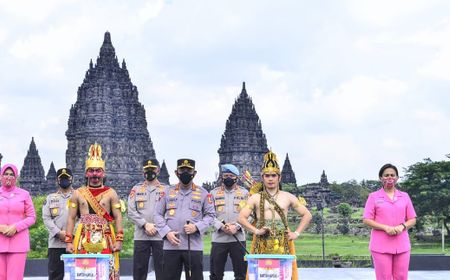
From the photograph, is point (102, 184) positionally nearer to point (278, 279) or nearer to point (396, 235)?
point (278, 279)

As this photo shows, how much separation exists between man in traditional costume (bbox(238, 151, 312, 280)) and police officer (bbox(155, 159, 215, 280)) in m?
0.86

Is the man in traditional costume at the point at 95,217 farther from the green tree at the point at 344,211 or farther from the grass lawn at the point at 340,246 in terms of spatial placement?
the green tree at the point at 344,211

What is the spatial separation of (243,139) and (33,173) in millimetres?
24467

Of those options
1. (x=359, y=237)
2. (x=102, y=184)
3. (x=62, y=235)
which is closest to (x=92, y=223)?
(x=102, y=184)

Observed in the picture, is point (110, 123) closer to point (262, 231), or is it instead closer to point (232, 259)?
point (232, 259)

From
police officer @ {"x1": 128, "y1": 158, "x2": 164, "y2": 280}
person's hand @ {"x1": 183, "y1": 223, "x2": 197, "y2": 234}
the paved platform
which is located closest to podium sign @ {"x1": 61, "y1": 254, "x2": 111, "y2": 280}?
person's hand @ {"x1": 183, "y1": 223, "x2": 197, "y2": 234}

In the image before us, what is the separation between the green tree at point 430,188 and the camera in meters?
46.5

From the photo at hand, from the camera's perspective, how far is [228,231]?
934 cm

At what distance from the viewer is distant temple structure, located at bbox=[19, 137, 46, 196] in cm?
8400

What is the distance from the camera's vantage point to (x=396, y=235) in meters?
7.73

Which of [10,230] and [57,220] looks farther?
[57,220]

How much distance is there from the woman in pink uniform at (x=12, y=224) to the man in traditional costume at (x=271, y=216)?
2568 mm

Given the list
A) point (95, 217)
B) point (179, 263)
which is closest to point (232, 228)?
point (179, 263)

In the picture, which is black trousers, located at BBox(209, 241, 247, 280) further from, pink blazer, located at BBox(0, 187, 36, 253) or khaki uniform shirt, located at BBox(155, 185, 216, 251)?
pink blazer, located at BBox(0, 187, 36, 253)
